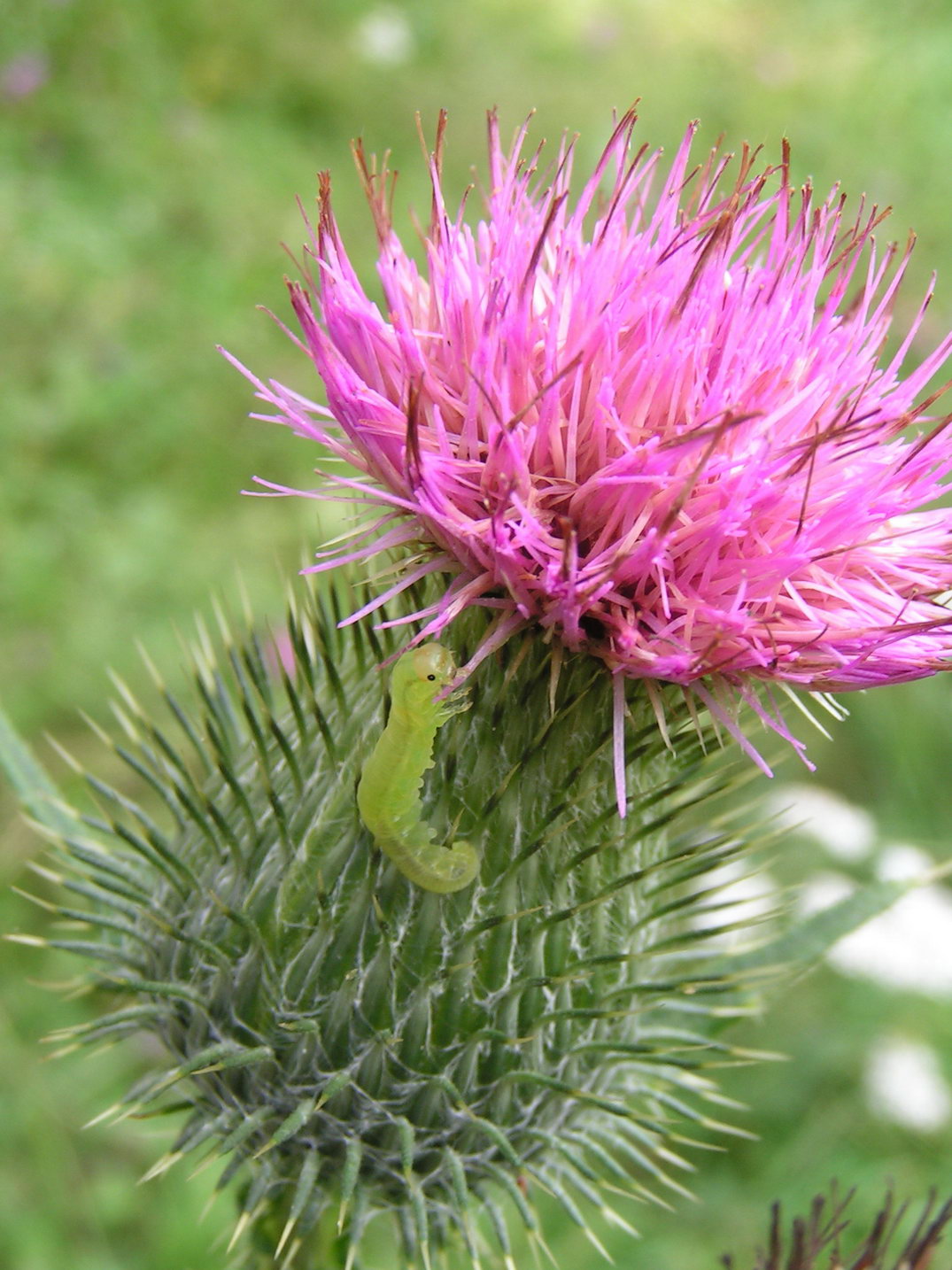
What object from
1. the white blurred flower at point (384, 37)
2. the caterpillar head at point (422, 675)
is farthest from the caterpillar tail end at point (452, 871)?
the white blurred flower at point (384, 37)

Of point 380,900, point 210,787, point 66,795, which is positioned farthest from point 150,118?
point 380,900

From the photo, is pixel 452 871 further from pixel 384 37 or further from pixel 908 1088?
pixel 384 37

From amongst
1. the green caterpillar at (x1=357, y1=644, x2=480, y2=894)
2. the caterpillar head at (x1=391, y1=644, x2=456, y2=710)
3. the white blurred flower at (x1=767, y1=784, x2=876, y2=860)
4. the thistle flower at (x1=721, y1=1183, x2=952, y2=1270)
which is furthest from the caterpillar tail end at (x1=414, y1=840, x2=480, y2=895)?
the white blurred flower at (x1=767, y1=784, x2=876, y2=860)

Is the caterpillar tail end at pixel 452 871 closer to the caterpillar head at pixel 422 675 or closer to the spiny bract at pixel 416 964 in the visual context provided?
the spiny bract at pixel 416 964

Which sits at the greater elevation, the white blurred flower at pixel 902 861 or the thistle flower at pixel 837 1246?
the thistle flower at pixel 837 1246

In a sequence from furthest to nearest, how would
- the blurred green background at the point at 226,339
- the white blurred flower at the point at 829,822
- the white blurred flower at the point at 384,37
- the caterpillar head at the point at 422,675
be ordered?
the white blurred flower at the point at 384,37 < the white blurred flower at the point at 829,822 < the blurred green background at the point at 226,339 < the caterpillar head at the point at 422,675

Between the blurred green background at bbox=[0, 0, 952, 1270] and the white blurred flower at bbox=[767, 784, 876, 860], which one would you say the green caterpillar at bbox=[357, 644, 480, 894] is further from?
the white blurred flower at bbox=[767, 784, 876, 860]
